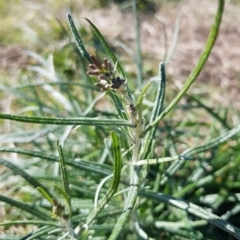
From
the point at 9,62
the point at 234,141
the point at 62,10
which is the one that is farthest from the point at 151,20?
the point at 234,141

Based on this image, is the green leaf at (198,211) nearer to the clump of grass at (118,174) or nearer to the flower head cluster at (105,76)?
the clump of grass at (118,174)

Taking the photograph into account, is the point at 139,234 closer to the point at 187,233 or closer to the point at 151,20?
the point at 187,233

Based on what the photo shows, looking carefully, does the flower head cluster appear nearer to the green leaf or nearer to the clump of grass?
the clump of grass

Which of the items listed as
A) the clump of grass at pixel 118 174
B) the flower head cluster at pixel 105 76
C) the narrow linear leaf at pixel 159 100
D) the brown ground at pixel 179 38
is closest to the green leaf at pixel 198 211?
the clump of grass at pixel 118 174

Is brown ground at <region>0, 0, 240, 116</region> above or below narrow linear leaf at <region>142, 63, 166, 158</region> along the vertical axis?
below

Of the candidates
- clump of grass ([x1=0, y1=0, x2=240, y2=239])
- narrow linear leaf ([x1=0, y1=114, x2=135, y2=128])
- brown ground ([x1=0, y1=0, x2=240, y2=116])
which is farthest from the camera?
brown ground ([x1=0, y1=0, x2=240, y2=116])

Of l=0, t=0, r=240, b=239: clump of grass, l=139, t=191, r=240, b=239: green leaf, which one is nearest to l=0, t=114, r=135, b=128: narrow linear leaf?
l=0, t=0, r=240, b=239: clump of grass

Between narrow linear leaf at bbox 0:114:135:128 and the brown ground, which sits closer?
narrow linear leaf at bbox 0:114:135:128

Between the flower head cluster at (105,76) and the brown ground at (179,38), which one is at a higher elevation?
the flower head cluster at (105,76)

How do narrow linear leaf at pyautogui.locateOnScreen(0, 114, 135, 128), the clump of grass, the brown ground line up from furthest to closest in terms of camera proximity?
1. the brown ground
2. the clump of grass
3. narrow linear leaf at pyautogui.locateOnScreen(0, 114, 135, 128)

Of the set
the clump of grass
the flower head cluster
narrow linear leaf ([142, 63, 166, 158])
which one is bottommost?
the clump of grass
